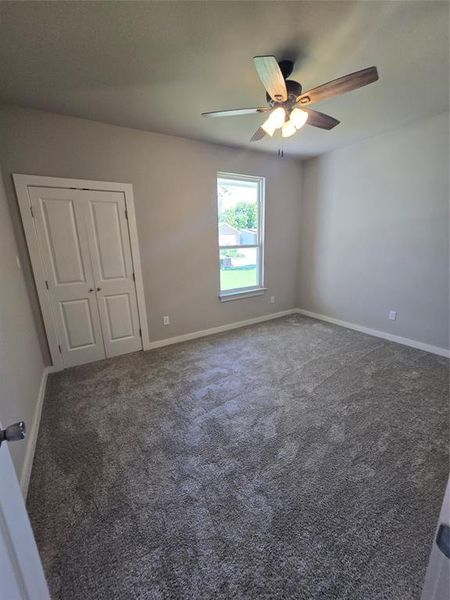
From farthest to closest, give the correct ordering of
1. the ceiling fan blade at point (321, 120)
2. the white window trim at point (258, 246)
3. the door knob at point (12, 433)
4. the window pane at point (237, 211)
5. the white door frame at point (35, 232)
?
the white window trim at point (258, 246) → the window pane at point (237, 211) → the white door frame at point (35, 232) → the ceiling fan blade at point (321, 120) → the door knob at point (12, 433)

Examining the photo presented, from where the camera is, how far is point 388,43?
1634 millimetres

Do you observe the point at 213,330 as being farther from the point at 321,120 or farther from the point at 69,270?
the point at 321,120

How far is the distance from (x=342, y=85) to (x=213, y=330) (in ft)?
9.85

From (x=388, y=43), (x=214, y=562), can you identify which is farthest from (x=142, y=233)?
(x=214, y=562)

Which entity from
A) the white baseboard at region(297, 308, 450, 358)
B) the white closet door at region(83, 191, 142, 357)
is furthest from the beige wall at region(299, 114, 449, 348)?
the white closet door at region(83, 191, 142, 357)

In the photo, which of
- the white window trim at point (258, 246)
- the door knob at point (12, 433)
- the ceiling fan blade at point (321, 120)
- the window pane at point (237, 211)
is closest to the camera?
the door knob at point (12, 433)

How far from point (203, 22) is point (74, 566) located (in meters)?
2.81

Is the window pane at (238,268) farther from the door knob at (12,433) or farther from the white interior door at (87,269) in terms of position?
the door knob at (12,433)

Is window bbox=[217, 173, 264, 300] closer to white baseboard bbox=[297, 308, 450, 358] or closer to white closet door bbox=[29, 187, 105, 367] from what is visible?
white baseboard bbox=[297, 308, 450, 358]

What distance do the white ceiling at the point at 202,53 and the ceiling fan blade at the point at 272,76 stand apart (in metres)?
0.26

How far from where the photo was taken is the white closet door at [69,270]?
2529 mm

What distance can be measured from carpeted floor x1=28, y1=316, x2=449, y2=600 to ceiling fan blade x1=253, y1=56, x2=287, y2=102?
2.31 m

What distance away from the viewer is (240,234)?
3889 millimetres

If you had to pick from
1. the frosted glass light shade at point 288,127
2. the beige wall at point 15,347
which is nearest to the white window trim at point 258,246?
the frosted glass light shade at point 288,127
